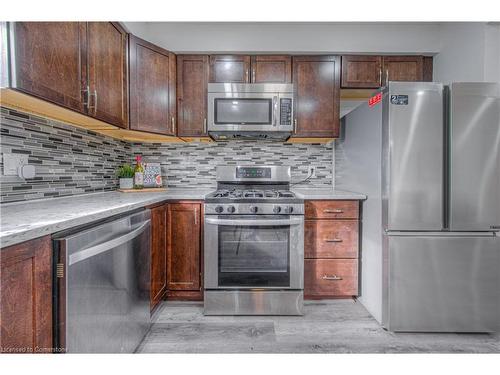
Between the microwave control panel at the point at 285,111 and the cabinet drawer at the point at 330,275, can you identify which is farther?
the microwave control panel at the point at 285,111

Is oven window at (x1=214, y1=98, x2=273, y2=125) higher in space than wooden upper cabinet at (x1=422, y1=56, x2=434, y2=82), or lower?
lower

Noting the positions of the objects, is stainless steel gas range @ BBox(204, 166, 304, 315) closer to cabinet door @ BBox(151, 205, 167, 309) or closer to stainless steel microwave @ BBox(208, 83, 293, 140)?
cabinet door @ BBox(151, 205, 167, 309)

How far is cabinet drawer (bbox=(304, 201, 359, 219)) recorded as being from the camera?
2109 mm

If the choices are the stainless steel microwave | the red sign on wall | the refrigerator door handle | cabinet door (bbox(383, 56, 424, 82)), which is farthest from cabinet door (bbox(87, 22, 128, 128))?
cabinet door (bbox(383, 56, 424, 82))

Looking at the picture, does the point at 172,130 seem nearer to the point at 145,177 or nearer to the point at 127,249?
the point at 145,177

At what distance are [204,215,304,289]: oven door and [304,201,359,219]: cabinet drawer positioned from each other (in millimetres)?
193

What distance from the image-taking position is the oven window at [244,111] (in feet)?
7.43

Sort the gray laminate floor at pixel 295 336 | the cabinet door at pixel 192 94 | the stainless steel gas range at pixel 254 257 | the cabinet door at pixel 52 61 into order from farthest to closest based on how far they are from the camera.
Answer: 1. the cabinet door at pixel 192 94
2. the stainless steel gas range at pixel 254 257
3. the gray laminate floor at pixel 295 336
4. the cabinet door at pixel 52 61

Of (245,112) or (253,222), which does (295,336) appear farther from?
(245,112)

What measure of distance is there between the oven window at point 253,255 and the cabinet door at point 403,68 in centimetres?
172

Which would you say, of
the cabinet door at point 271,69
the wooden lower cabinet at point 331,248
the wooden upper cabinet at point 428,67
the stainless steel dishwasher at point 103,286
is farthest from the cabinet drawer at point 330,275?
the wooden upper cabinet at point 428,67

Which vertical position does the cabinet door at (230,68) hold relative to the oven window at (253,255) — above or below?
above

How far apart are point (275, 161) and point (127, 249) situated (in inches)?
67.0

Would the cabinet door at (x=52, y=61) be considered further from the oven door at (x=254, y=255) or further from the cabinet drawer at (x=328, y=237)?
the cabinet drawer at (x=328, y=237)
